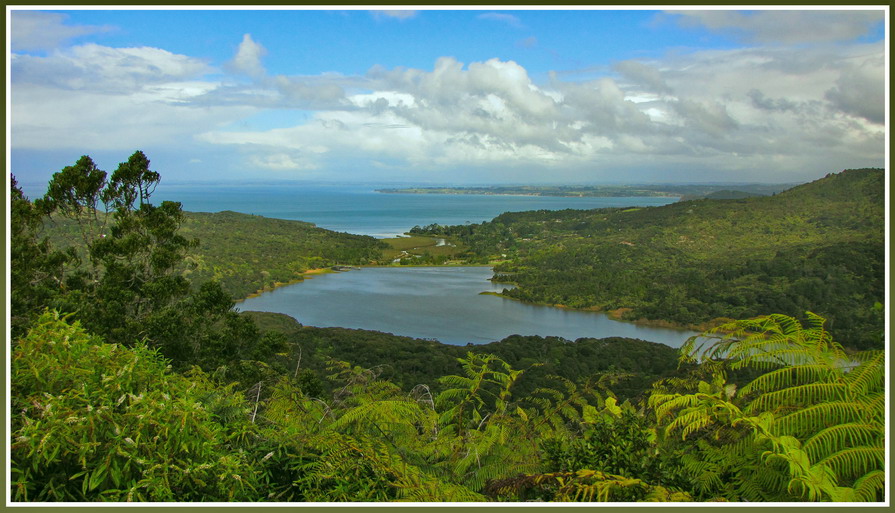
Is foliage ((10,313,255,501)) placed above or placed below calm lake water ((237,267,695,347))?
above

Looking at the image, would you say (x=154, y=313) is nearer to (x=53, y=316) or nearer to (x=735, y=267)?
(x=53, y=316)

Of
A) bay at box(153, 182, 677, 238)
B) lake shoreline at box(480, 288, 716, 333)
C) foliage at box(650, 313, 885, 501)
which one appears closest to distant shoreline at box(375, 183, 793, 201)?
bay at box(153, 182, 677, 238)

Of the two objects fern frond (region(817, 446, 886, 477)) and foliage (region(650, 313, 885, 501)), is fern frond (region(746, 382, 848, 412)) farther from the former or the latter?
fern frond (region(817, 446, 886, 477))

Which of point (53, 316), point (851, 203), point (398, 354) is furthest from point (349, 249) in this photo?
point (53, 316)

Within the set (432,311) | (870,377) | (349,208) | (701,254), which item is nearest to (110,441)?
(870,377)

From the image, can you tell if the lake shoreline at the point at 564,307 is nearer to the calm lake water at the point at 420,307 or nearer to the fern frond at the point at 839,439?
the calm lake water at the point at 420,307

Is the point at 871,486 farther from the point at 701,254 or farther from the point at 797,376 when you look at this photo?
the point at 701,254

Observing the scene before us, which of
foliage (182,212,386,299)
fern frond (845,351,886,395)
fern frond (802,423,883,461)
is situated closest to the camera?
fern frond (802,423,883,461)
